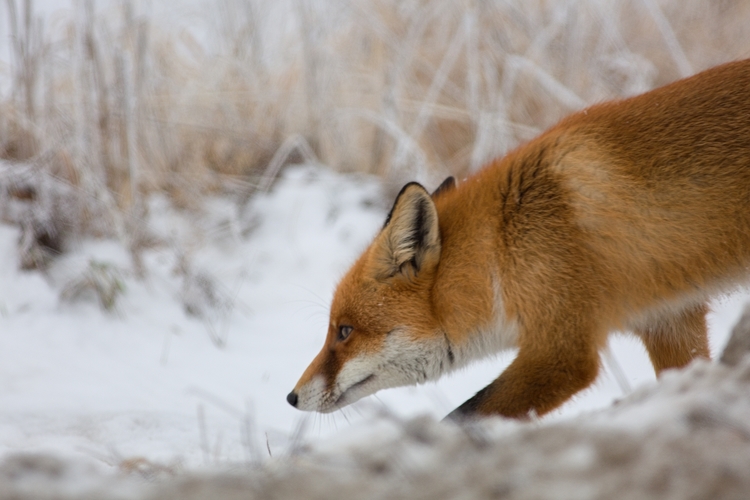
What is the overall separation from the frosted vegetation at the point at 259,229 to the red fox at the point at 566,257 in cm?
45

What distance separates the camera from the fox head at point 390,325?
2.65m

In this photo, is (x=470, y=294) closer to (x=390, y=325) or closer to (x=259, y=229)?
(x=390, y=325)

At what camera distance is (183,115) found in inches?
242

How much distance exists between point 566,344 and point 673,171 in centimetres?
75

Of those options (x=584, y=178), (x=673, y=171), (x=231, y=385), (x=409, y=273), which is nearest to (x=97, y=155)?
(x=231, y=385)

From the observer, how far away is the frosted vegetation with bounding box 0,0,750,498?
1112 mm

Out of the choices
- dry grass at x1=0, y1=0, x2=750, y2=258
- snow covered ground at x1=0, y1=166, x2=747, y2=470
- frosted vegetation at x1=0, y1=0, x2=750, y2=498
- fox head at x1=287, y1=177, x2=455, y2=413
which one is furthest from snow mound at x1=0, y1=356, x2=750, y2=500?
dry grass at x1=0, y1=0, x2=750, y2=258

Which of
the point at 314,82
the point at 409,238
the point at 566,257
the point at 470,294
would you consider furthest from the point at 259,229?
the point at 566,257

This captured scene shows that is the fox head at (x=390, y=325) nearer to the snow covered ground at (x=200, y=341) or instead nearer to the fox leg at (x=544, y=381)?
the snow covered ground at (x=200, y=341)

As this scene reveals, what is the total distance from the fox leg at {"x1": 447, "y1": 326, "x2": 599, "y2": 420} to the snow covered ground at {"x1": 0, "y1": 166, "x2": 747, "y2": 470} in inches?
6.6

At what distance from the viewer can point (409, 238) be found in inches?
105

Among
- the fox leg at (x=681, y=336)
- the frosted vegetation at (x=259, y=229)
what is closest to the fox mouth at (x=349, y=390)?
the frosted vegetation at (x=259, y=229)

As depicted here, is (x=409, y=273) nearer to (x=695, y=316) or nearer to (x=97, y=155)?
(x=695, y=316)

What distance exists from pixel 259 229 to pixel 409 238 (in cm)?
332
